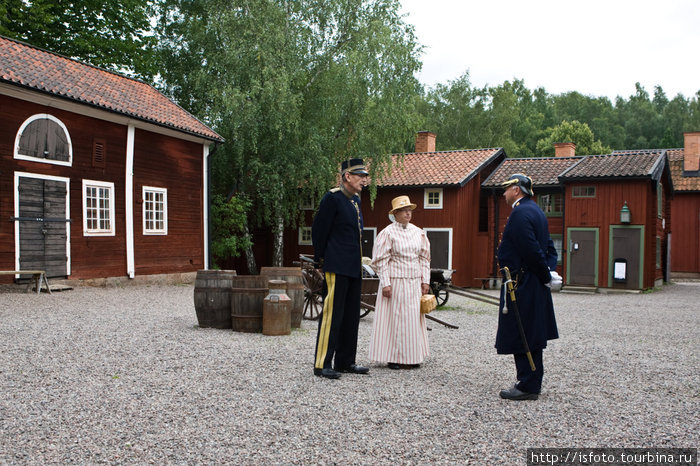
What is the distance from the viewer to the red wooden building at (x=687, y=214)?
28.6 metres

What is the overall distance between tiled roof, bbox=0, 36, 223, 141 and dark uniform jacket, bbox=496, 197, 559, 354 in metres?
11.5

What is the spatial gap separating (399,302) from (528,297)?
1597 millimetres

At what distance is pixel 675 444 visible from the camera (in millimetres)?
4105

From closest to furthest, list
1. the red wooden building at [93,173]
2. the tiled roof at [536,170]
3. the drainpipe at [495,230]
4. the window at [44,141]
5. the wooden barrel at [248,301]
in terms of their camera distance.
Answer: the wooden barrel at [248,301] < the red wooden building at [93,173] < the window at [44,141] < the tiled roof at [536,170] < the drainpipe at [495,230]

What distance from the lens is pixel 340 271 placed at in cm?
596

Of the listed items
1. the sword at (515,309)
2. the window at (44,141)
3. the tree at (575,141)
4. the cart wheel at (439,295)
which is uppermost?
the tree at (575,141)

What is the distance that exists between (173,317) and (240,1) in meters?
14.6

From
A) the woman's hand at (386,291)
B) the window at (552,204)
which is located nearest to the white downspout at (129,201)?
the woman's hand at (386,291)

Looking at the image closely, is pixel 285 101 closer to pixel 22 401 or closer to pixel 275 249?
pixel 275 249

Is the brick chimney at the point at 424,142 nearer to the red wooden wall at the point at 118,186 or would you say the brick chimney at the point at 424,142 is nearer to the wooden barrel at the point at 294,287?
the red wooden wall at the point at 118,186

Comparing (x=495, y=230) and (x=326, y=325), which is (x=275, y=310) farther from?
(x=495, y=230)

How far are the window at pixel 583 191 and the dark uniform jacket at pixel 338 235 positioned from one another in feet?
58.7

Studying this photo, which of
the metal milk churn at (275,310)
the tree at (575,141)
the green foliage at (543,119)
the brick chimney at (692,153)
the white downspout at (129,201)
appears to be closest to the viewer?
the metal milk churn at (275,310)

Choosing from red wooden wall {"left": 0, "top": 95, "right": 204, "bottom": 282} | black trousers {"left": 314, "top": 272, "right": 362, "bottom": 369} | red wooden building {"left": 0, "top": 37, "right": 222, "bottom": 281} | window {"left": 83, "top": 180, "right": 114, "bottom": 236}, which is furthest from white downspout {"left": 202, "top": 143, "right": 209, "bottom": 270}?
black trousers {"left": 314, "top": 272, "right": 362, "bottom": 369}
